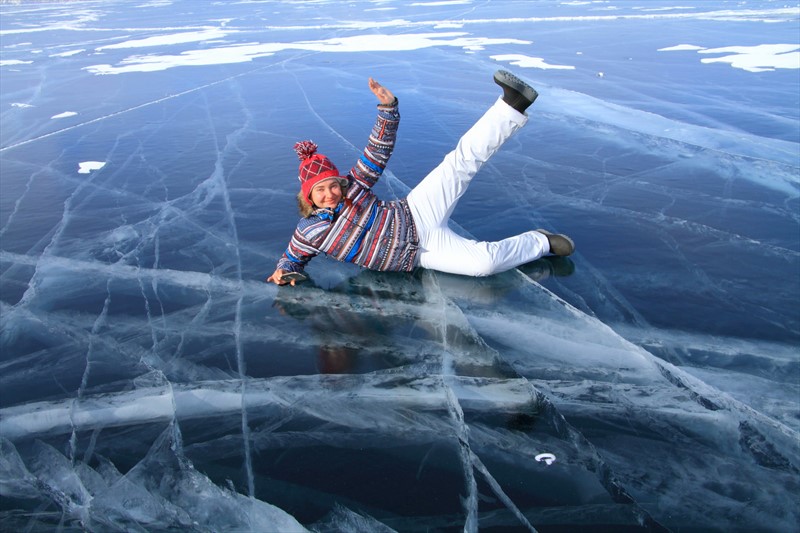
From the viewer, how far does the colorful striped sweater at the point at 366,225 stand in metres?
2.82

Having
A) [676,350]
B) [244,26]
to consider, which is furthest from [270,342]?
[244,26]

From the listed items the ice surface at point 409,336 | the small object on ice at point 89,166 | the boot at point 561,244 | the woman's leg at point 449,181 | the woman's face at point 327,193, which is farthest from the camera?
the small object on ice at point 89,166

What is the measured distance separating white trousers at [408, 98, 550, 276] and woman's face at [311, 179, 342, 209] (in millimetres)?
452

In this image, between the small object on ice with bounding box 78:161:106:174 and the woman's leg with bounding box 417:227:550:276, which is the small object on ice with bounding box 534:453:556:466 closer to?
the woman's leg with bounding box 417:227:550:276

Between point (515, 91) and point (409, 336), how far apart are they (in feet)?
4.11

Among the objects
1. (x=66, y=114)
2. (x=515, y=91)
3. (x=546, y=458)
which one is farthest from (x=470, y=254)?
(x=66, y=114)

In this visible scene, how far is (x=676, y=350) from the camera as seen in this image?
2.40 m

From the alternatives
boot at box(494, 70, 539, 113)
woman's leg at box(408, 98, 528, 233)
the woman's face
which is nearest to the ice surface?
woman's leg at box(408, 98, 528, 233)

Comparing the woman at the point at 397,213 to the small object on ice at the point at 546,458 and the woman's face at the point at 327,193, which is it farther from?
the small object on ice at the point at 546,458

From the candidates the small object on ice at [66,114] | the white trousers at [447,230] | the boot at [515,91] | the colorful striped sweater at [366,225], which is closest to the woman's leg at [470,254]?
the white trousers at [447,230]

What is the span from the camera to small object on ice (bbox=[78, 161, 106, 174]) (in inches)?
189

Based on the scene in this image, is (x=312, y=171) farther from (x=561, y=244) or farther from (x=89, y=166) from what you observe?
(x=89, y=166)

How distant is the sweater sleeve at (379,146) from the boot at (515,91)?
1.71 ft

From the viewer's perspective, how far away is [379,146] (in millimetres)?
2826
